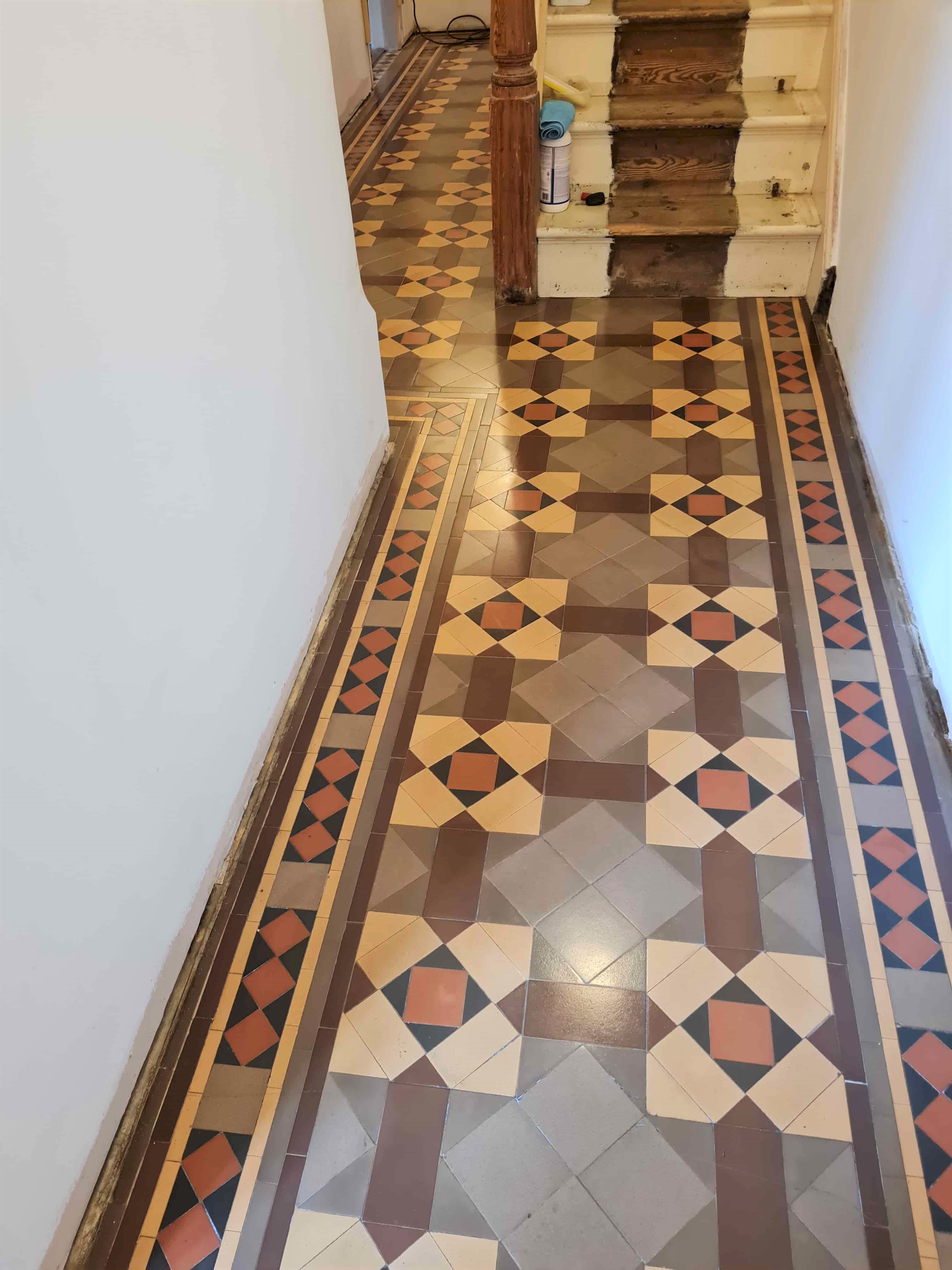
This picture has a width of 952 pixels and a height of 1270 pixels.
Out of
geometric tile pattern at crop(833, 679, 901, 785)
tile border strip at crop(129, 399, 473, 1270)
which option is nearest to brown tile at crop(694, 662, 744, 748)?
geometric tile pattern at crop(833, 679, 901, 785)

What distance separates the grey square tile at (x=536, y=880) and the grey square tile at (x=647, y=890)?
78 mm

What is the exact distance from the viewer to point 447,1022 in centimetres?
204

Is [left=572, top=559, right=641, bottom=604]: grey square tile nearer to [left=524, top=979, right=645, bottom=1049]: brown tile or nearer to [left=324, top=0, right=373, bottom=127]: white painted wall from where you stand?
[left=524, top=979, right=645, bottom=1049]: brown tile

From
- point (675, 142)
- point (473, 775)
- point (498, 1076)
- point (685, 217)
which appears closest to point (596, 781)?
point (473, 775)

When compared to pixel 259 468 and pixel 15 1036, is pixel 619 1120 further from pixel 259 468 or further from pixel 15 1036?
pixel 259 468

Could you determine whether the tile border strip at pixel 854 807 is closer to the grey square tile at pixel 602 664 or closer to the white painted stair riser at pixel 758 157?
the grey square tile at pixel 602 664

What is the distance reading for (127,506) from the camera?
68.6 inches

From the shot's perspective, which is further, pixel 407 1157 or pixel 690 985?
pixel 690 985

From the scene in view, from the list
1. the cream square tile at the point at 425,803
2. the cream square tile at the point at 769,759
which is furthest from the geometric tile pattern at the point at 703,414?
the cream square tile at the point at 425,803

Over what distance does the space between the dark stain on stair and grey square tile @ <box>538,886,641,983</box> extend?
3087mm

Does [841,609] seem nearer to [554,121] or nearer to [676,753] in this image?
[676,753]

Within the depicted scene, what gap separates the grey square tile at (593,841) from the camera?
2.30m

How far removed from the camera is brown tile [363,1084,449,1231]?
1776mm

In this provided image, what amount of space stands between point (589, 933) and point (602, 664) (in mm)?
851
